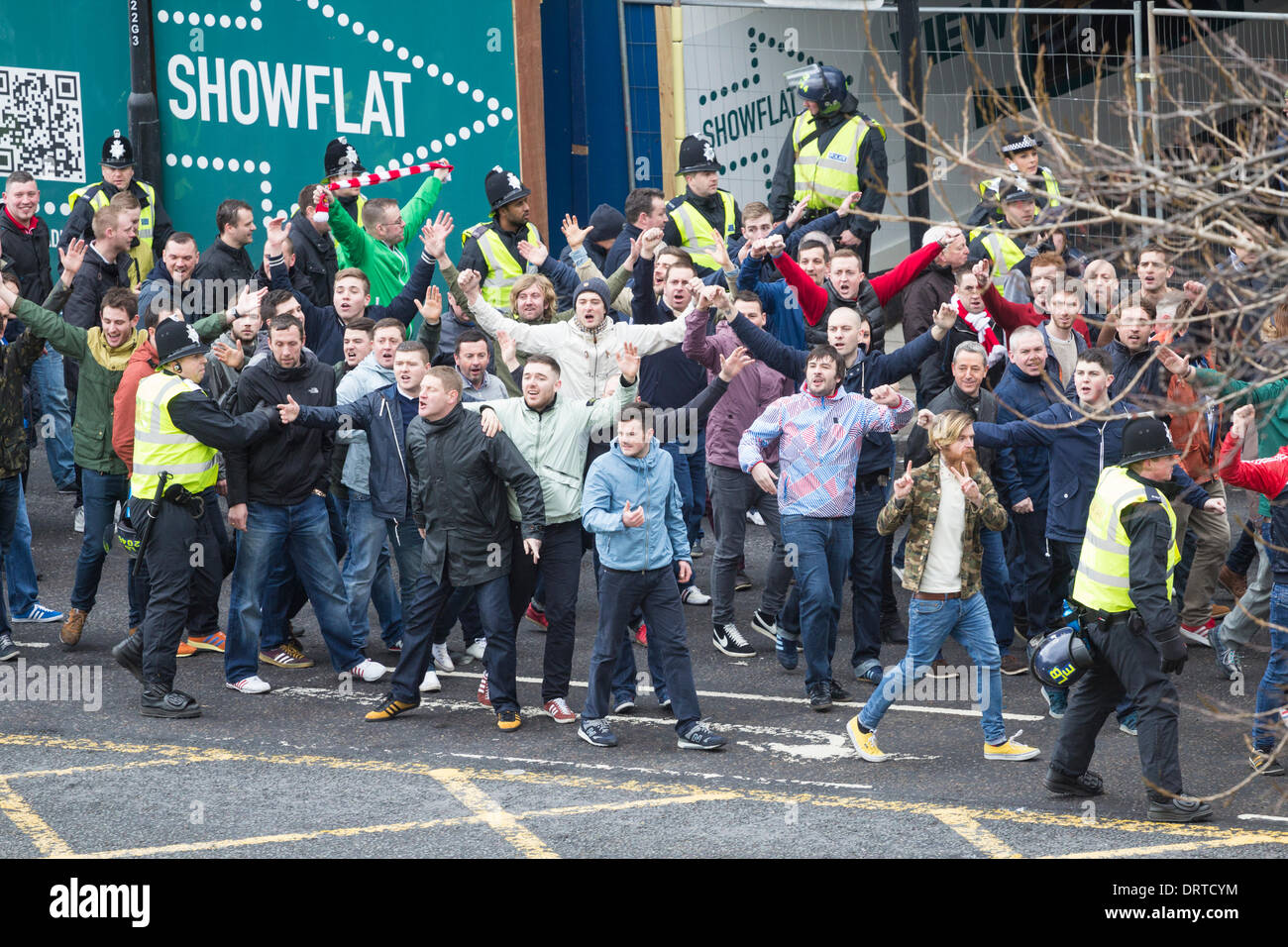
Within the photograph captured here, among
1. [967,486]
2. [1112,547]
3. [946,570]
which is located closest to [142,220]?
[967,486]

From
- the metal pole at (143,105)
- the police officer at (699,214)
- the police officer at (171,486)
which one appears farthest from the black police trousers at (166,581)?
the metal pole at (143,105)

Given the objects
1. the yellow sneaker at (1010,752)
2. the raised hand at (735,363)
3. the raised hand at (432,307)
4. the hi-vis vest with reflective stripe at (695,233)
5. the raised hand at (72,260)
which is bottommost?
the yellow sneaker at (1010,752)

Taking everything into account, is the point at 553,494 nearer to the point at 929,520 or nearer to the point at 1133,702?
the point at 929,520

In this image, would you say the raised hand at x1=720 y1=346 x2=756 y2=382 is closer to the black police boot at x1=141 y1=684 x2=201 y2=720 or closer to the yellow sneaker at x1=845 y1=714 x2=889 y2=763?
the yellow sneaker at x1=845 y1=714 x2=889 y2=763

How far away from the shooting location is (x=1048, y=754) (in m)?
8.49

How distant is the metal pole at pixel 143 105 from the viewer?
14.6 meters

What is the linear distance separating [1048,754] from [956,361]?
2463 millimetres

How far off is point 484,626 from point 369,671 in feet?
3.89

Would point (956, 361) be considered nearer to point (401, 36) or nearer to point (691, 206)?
point (691, 206)

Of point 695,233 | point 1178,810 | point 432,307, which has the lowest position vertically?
point 1178,810

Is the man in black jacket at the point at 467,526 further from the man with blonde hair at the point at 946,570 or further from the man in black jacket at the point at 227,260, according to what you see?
the man in black jacket at the point at 227,260

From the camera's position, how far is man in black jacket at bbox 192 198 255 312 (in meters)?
12.1

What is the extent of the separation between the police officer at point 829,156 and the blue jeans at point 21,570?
6.07m

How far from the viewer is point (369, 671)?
9867 mm
